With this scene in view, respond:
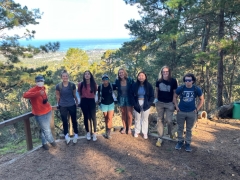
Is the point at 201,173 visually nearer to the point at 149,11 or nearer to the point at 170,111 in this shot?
the point at 170,111

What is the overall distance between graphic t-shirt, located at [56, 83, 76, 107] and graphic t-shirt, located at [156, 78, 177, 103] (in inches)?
75.0

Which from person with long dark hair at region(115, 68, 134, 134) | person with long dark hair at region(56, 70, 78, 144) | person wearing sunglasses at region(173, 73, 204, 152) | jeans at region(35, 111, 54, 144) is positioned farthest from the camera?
person with long dark hair at region(115, 68, 134, 134)

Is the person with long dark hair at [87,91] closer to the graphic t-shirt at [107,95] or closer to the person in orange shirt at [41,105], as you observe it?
the graphic t-shirt at [107,95]

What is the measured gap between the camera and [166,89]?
15.5 ft

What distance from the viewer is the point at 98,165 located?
13.8 ft

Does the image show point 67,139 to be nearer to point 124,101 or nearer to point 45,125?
point 45,125

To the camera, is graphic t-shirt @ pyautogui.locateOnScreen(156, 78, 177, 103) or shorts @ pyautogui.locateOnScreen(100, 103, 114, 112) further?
shorts @ pyautogui.locateOnScreen(100, 103, 114, 112)

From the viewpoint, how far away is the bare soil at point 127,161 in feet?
12.7

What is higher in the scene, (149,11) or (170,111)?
(149,11)

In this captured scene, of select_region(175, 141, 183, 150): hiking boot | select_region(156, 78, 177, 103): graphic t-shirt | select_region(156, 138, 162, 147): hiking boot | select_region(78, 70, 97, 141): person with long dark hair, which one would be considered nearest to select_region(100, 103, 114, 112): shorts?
select_region(78, 70, 97, 141): person with long dark hair

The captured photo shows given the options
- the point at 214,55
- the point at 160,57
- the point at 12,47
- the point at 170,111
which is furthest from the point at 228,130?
the point at 12,47

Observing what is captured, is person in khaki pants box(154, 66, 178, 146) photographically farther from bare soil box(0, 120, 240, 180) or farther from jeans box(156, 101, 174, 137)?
bare soil box(0, 120, 240, 180)

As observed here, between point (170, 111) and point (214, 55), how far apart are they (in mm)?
4569

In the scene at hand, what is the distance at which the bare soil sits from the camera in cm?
389
